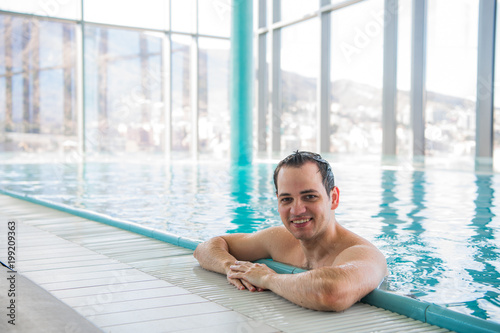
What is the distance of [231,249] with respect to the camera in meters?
2.99

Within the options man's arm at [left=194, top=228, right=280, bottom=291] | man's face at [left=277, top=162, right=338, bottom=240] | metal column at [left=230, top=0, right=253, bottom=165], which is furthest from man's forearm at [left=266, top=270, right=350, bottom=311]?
metal column at [left=230, top=0, right=253, bottom=165]

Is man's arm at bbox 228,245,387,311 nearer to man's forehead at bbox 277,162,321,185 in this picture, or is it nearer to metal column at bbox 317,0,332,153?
man's forehead at bbox 277,162,321,185

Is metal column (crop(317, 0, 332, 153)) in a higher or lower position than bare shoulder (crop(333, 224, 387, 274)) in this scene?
higher

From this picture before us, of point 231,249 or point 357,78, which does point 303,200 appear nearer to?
point 231,249

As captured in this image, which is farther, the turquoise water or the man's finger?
the turquoise water

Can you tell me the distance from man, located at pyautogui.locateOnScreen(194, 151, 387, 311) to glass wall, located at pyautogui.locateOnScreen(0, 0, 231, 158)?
13920 millimetres

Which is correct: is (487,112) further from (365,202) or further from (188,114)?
(188,114)

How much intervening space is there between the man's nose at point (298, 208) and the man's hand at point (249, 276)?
307 mm

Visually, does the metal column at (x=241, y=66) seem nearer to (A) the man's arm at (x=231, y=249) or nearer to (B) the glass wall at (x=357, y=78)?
(B) the glass wall at (x=357, y=78)

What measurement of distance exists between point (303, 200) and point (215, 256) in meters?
0.68

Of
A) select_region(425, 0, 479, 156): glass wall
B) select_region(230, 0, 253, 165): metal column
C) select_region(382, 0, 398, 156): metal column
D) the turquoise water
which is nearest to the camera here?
the turquoise water

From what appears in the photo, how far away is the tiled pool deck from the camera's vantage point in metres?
1.91

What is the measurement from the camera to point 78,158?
15516mm

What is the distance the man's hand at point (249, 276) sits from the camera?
240 cm
